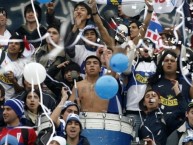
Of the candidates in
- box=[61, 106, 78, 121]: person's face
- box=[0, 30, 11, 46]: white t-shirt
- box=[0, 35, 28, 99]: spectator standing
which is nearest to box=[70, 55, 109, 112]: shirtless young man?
box=[61, 106, 78, 121]: person's face

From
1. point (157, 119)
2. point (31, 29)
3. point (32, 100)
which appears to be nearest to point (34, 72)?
point (32, 100)

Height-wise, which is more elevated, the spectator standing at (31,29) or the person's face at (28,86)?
the spectator standing at (31,29)

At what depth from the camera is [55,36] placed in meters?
17.4

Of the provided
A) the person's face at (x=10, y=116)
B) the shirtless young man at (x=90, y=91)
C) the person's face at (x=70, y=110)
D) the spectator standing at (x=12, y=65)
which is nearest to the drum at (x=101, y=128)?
the person's face at (x=70, y=110)

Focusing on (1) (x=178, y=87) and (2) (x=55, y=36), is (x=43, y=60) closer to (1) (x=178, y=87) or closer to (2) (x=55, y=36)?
(2) (x=55, y=36)

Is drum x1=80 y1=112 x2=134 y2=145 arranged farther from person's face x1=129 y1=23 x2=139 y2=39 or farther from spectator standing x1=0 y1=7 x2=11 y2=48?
spectator standing x1=0 y1=7 x2=11 y2=48

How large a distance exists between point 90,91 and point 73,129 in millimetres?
1229

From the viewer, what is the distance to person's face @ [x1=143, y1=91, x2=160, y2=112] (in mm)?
16375

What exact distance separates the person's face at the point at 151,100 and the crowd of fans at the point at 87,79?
0.01 meters

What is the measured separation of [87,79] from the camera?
16.5 metres

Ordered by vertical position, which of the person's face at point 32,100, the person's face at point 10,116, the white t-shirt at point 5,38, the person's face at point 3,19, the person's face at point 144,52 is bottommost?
the person's face at point 10,116

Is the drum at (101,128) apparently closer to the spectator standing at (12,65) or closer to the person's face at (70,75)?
the person's face at (70,75)

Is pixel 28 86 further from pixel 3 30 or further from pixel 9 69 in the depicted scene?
pixel 3 30

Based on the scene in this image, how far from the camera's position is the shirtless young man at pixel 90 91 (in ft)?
53.4
